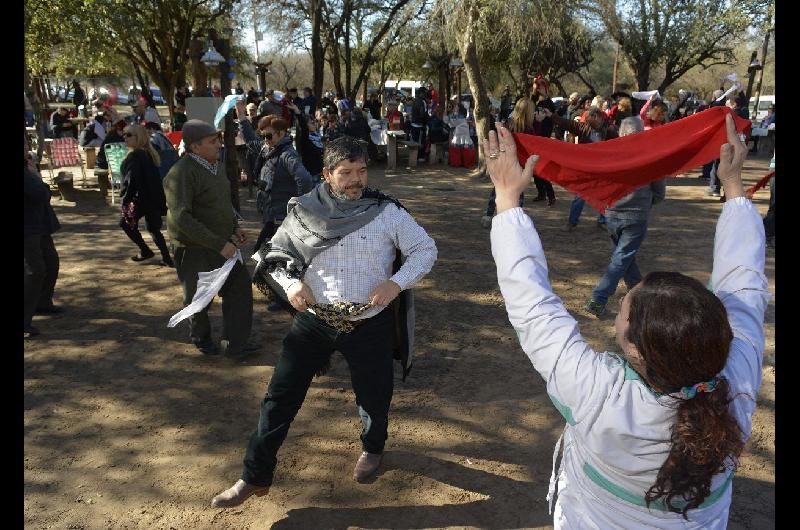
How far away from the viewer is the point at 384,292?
2.99 meters

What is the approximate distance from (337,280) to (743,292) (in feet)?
6.12

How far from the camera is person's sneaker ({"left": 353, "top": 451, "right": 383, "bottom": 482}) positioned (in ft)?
11.7

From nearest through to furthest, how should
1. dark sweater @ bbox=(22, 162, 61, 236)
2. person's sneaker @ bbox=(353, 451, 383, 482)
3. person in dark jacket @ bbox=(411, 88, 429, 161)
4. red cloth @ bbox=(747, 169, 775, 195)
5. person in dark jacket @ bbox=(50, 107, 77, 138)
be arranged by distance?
1. red cloth @ bbox=(747, 169, 775, 195)
2. person's sneaker @ bbox=(353, 451, 383, 482)
3. dark sweater @ bbox=(22, 162, 61, 236)
4. person in dark jacket @ bbox=(50, 107, 77, 138)
5. person in dark jacket @ bbox=(411, 88, 429, 161)

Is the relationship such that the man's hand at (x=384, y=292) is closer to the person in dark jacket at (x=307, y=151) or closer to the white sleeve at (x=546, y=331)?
the white sleeve at (x=546, y=331)

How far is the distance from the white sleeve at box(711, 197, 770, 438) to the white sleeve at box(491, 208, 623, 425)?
1.00 ft

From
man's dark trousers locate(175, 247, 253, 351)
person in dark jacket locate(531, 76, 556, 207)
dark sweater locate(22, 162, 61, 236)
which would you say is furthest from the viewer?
person in dark jacket locate(531, 76, 556, 207)

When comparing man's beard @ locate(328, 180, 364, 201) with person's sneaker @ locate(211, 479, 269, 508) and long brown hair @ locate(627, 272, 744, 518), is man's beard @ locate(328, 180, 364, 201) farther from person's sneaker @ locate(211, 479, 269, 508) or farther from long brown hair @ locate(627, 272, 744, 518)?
long brown hair @ locate(627, 272, 744, 518)

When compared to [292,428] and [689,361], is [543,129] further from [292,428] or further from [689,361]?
[689,361]

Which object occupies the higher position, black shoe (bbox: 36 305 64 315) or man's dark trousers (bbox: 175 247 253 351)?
man's dark trousers (bbox: 175 247 253 351)

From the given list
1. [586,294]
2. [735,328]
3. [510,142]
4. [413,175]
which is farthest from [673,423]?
[413,175]

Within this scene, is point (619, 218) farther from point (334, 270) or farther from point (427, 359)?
point (334, 270)

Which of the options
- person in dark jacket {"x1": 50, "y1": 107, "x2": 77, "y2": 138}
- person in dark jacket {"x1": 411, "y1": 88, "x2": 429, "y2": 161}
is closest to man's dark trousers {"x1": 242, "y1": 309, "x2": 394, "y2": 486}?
person in dark jacket {"x1": 411, "y1": 88, "x2": 429, "y2": 161}
